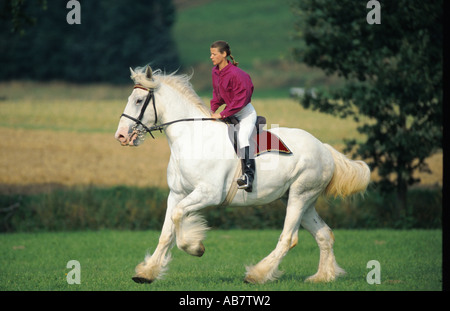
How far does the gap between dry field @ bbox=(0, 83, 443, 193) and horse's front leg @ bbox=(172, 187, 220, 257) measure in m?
11.8

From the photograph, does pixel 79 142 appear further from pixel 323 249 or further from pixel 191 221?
pixel 191 221

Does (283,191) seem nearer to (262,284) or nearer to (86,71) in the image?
(262,284)

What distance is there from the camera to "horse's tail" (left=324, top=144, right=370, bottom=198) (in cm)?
980

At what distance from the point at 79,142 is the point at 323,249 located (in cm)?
2027

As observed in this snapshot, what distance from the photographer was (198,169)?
28.3 ft

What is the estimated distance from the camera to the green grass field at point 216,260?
923 cm

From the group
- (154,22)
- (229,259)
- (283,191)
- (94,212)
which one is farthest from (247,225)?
(154,22)

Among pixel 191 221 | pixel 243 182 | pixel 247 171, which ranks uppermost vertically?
pixel 247 171

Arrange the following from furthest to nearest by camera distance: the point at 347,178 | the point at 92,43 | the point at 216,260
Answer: the point at 92,43
the point at 216,260
the point at 347,178

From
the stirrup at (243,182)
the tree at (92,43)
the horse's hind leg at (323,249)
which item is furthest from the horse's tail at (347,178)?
the tree at (92,43)

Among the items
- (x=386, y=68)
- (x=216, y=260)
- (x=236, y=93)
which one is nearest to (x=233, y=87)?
(x=236, y=93)

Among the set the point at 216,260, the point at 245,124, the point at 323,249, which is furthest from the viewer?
the point at 216,260

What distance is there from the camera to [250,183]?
8.72m

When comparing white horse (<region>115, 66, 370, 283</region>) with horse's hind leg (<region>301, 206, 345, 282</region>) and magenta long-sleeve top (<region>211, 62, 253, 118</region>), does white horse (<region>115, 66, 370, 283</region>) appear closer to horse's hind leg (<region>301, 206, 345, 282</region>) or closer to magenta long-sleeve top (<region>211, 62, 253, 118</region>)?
horse's hind leg (<region>301, 206, 345, 282</region>)
